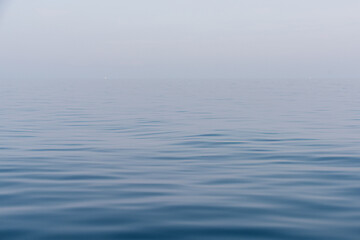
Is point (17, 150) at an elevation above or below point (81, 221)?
above

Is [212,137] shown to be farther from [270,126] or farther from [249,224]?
[249,224]

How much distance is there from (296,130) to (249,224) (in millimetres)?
11532

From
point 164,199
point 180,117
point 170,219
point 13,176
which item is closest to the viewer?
point 170,219

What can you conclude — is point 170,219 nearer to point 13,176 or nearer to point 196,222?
point 196,222

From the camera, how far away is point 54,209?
7.28 meters

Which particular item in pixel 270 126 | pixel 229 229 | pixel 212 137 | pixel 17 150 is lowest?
pixel 229 229

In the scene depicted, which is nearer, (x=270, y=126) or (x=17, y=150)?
(x=17, y=150)

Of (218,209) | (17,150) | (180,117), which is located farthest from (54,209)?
(180,117)

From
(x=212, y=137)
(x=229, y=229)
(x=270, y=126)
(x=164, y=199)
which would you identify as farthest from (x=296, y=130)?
(x=229, y=229)

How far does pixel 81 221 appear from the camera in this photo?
6.66m

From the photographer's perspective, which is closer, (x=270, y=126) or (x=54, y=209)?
(x=54, y=209)

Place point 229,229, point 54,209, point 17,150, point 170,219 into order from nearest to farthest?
1. point 229,229
2. point 170,219
3. point 54,209
4. point 17,150

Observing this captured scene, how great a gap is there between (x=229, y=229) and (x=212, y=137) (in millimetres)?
9518

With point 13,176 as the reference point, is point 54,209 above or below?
below
